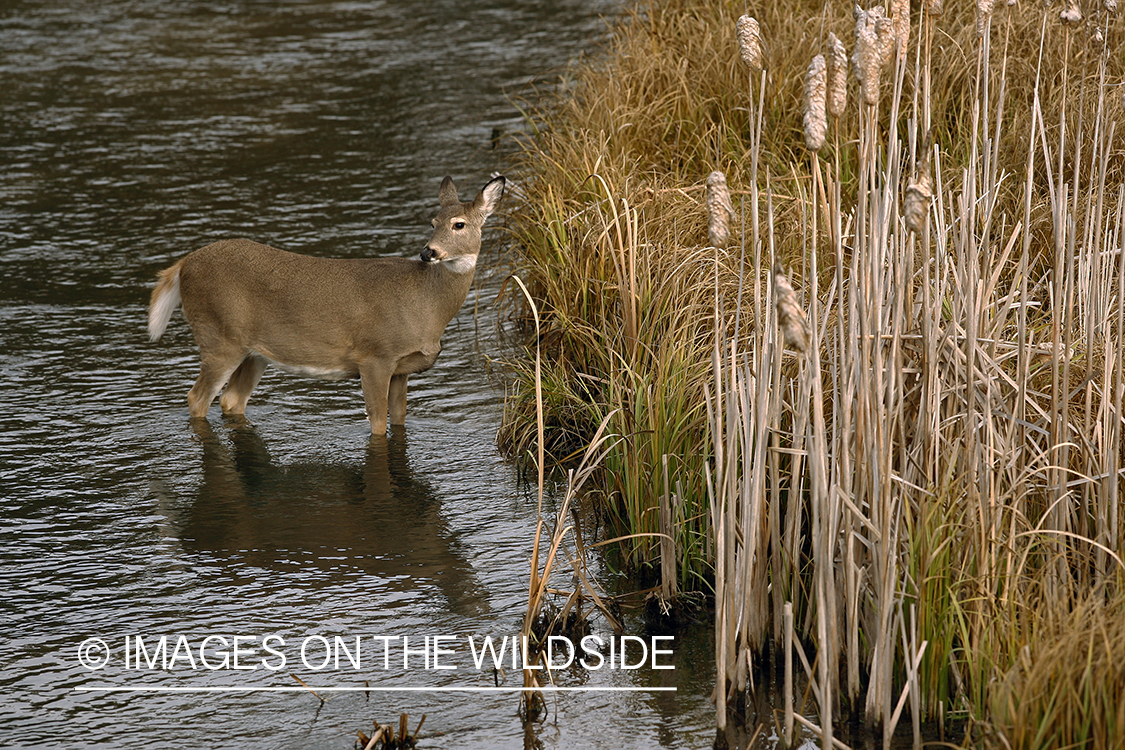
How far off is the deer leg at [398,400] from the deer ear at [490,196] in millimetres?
933

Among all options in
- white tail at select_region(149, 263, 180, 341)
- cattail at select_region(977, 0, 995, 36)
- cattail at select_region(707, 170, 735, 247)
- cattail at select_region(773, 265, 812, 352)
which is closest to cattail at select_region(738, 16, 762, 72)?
cattail at select_region(707, 170, 735, 247)

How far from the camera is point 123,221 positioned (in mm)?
10211

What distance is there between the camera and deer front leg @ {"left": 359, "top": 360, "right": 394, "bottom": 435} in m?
6.82

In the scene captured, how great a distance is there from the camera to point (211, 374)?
6.93 meters

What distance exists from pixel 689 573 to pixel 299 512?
1.84m

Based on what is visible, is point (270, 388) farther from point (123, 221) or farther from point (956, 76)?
point (956, 76)

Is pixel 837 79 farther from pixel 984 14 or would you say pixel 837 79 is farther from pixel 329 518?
pixel 329 518

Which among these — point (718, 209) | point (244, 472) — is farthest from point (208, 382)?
point (718, 209)

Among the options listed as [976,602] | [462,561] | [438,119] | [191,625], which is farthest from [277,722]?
[438,119]

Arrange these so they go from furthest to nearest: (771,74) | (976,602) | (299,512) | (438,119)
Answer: (438,119), (771,74), (299,512), (976,602)

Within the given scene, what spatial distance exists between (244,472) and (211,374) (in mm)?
694

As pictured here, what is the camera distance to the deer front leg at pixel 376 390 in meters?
6.82

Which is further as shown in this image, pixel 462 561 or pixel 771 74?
pixel 771 74

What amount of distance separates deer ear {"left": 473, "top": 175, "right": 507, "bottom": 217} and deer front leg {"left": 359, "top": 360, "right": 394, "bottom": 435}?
0.89 m
